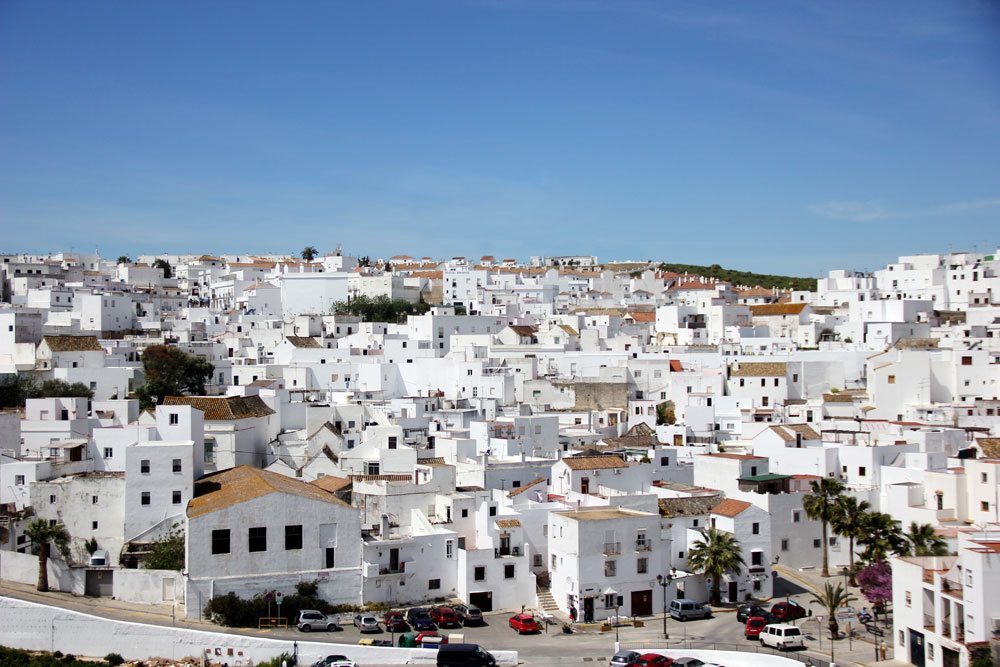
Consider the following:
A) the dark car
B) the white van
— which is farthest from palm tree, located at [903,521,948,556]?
the dark car

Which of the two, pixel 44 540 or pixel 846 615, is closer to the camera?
pixel 846 615

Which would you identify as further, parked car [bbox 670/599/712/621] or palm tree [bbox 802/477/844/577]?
palm tree [bbox 802/477/844/577]

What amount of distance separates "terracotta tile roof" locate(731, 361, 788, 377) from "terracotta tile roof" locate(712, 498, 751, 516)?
1733cm

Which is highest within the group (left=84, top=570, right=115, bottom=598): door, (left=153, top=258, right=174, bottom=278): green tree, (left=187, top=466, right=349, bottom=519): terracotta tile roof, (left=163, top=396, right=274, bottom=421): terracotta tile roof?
(left=153, top=258, right=174, bottom=278): green tree

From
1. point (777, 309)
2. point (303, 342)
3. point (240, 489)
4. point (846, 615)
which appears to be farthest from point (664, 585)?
point (777, 309)

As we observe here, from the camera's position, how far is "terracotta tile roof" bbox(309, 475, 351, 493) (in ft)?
95.9

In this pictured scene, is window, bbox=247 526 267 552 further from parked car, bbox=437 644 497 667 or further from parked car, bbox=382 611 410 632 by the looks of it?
parked car, bbox=437 644 497 667

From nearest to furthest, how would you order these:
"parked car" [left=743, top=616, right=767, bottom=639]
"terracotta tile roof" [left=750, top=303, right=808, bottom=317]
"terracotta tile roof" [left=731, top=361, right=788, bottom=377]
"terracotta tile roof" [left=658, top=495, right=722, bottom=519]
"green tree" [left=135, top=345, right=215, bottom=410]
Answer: "parked car" [left=743, top=616, right=767, bottom=639]
"terracotta tile roof" [left=658, top=495, right=722, bottom=519]
"green tree" [left=135, top=345, right=215, bottom=410]
"terracotta tile roof" [left=731, top=361, right=788, bottom=377]
"terracotta tile roof" [left=750, top=303, right=808, bottom=317]

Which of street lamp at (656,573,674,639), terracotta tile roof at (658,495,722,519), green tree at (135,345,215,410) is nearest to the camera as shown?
street lamp at (656,573,674,639)

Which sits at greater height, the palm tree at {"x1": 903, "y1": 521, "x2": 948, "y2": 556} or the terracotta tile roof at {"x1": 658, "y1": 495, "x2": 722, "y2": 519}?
the terracotta tile roof at {"x1": 658, "y1": 495, "x2": 722, "y2": 519}

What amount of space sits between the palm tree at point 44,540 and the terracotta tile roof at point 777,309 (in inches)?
1758

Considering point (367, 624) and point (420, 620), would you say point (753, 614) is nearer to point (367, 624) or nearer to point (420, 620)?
point (420, 620)

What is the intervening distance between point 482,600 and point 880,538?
37.7ft

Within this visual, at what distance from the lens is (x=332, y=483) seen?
2984 centimetres
